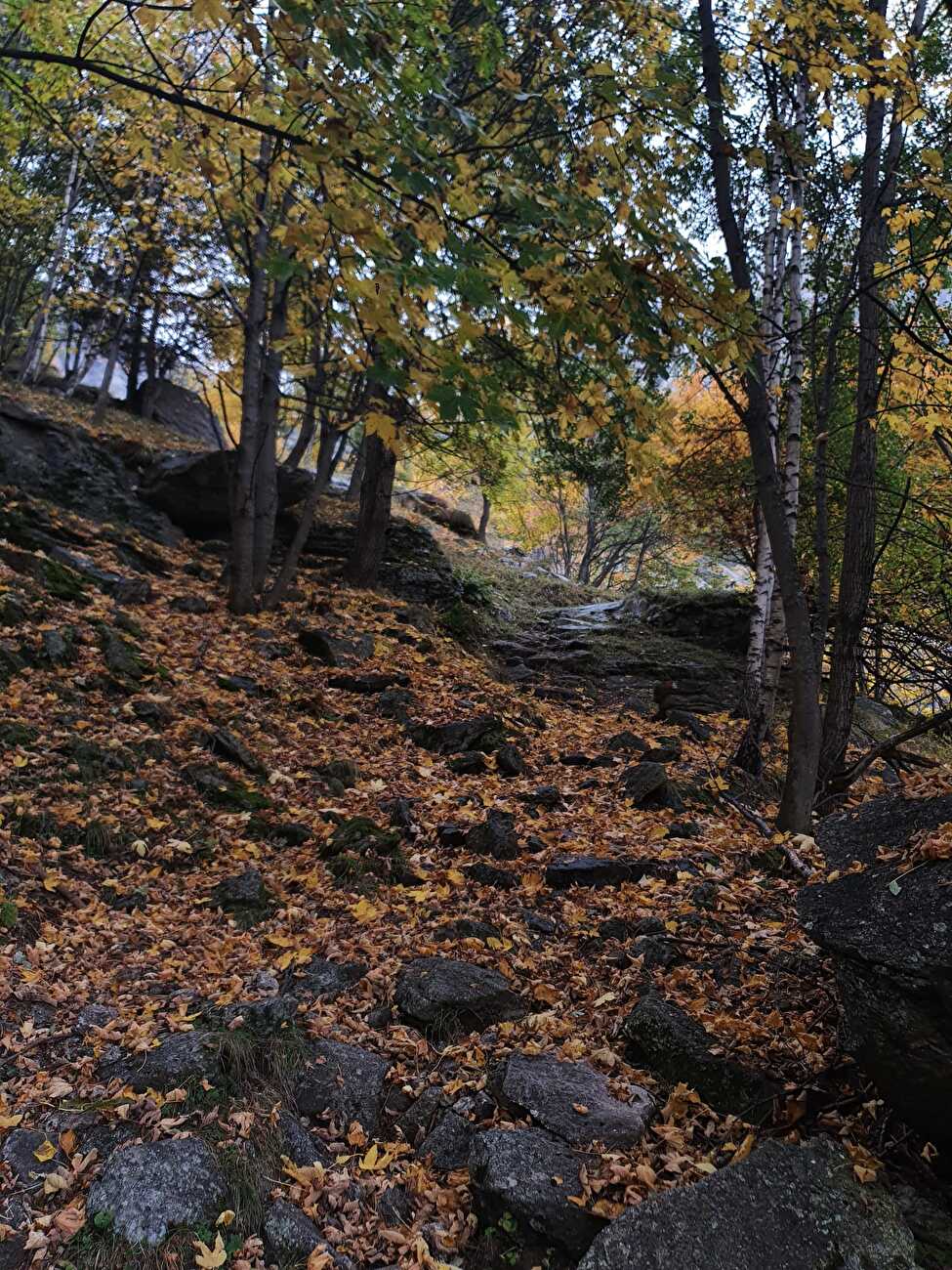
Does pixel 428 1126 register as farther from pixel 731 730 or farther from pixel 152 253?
pixel 152 253

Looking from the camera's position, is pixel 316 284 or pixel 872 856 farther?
pixel 316 284

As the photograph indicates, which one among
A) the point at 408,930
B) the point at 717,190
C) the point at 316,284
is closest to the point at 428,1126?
the point at 408,930

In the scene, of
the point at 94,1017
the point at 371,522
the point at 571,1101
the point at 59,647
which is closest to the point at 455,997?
the point at 571,1101

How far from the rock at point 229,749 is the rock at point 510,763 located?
218 cm

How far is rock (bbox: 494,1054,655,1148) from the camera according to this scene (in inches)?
116

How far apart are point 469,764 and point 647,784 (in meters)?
1.67

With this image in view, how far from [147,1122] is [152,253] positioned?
55.4 ft

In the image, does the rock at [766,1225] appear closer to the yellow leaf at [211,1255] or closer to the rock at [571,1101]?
the rock at [571,1101]

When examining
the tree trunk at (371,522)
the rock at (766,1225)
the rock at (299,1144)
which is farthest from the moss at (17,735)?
the tree trunk at (371,522)

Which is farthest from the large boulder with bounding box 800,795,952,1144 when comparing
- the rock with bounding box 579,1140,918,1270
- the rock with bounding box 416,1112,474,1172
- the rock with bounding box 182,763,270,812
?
the rock with bounding box 182,763,270,812

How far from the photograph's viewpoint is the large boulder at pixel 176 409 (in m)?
21.6

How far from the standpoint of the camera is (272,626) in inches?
377

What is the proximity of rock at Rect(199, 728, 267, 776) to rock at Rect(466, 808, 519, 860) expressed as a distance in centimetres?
201

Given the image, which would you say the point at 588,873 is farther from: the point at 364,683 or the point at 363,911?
the point at 364,683
